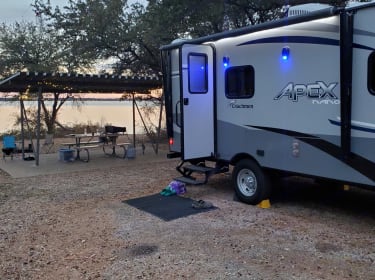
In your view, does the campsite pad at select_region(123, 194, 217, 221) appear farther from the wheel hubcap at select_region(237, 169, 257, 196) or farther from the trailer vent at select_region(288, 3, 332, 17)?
the trailer vent at select_region(288, 3, 332, 17)

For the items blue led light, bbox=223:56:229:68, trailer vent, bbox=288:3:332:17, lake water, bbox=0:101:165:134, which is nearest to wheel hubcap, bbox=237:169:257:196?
blue led light, bbox=223:56:229:68

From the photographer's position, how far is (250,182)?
612cm

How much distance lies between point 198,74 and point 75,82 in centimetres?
472

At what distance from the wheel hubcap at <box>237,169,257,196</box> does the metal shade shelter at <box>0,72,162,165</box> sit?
5.02m

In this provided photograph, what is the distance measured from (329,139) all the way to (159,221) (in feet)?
7.54

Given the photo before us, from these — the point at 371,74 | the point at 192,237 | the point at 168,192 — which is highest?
the point at 371,74

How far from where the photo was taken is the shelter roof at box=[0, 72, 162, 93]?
30.5 feet

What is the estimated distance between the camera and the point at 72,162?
10453 mm

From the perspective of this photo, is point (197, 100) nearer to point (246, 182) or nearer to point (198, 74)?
point (198, 74)

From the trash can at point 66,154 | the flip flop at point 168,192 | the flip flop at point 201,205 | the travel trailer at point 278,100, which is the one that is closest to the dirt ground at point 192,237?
the flip flop at point 201,205

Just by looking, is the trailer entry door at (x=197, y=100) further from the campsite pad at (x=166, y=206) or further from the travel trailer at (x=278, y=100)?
the campsite pad at (x=166, y=206)

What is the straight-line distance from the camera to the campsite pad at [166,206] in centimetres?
559

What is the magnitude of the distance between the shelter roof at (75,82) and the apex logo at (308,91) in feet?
18.2

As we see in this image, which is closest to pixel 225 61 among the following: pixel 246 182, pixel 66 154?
pixel 246 182
